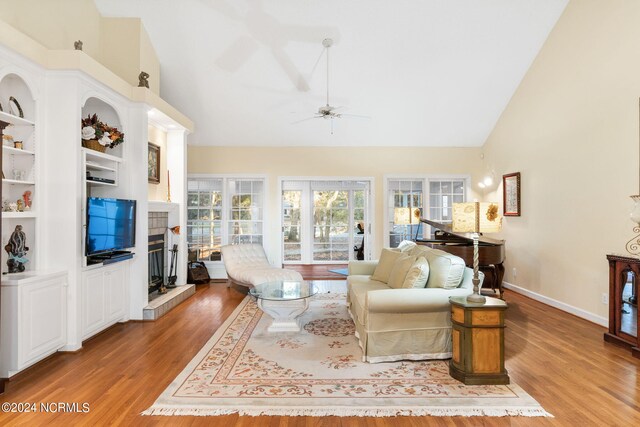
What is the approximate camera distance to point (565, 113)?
15.5 feet

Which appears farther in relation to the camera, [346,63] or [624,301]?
[346,63]

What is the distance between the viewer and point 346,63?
542 centimetres

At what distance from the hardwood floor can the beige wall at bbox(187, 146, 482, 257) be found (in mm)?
3326

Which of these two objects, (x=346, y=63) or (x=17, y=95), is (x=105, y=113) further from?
(x=346, y=63)

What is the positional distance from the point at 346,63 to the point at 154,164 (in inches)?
130

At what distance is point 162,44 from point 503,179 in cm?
602

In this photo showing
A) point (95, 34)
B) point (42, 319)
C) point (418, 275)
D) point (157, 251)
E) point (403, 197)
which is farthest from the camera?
point (403, 197)

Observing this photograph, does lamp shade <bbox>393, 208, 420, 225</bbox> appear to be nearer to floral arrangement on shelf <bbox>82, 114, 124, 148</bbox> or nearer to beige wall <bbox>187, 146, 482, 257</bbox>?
beige wall <bbox>187, 146, 482, 257</bbox>

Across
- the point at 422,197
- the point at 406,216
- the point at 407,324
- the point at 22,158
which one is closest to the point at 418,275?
the point at 407,324

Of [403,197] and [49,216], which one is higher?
[403,197]

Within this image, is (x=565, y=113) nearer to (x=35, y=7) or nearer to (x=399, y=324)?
(x=399, y=324)

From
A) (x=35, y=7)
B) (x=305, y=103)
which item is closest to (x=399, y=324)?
(x=305, y=103)

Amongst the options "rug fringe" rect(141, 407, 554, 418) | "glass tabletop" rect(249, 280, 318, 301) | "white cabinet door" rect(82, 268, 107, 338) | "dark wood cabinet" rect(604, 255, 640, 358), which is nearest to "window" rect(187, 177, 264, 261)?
"glass tabletop" rect(249, 280, 318, 301)

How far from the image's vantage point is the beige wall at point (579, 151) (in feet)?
12.7
